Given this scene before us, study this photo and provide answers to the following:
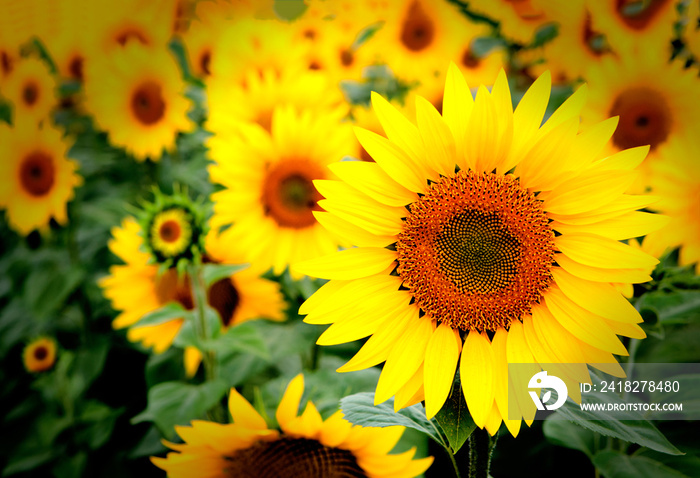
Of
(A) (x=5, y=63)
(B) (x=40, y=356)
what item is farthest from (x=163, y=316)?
(A) (x=5, y=63)

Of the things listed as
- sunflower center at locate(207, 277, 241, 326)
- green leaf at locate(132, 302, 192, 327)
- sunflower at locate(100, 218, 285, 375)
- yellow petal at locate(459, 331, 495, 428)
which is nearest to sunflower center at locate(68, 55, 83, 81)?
sunflower at locate(100, 218, 285, 375)

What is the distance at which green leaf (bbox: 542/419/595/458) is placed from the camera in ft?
2.03

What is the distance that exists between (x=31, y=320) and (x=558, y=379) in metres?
1.40

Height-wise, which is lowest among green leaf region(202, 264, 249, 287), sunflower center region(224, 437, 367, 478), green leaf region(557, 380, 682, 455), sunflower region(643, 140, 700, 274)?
sunflower center region(224, 437, 367, 478)

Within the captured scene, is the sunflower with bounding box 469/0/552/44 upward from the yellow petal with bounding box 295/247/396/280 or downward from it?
upward

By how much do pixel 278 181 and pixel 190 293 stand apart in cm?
29

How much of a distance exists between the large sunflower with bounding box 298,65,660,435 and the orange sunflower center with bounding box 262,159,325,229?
0.50 metres

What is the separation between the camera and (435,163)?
42 centimetres

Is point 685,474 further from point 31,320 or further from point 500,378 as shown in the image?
point 31,320

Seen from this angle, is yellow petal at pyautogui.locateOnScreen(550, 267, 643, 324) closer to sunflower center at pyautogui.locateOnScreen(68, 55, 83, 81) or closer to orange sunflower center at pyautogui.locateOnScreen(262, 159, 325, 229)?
orange sunflower center at pyautogui.locateOnScreen(262, 159, 325, 229)

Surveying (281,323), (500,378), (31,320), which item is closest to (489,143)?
(500,378)

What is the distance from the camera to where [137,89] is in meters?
1.32

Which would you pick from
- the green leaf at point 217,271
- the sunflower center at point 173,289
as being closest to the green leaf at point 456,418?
the green leaf at point 217,271

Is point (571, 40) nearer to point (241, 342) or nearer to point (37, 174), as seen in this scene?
point (241, 342)
